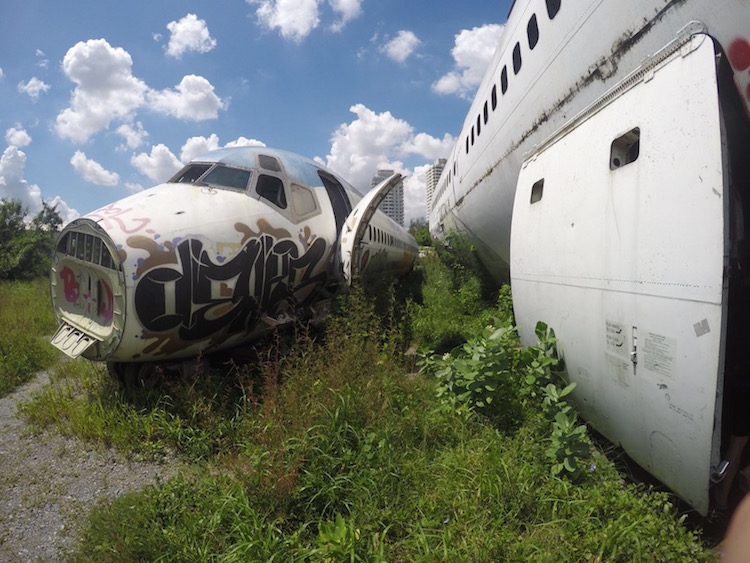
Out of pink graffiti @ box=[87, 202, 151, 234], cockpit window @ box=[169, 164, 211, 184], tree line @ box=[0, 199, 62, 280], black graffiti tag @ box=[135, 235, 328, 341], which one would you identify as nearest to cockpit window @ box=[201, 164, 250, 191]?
cockpit window @ box=[169, 164, 211, 184]

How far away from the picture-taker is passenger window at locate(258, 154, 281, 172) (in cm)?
509

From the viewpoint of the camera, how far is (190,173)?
485 cm

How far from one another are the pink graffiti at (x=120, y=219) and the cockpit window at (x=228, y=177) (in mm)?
989

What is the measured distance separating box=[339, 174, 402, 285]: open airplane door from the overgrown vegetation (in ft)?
3.30

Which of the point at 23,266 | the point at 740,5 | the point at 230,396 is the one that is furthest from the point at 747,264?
the point at 23,266

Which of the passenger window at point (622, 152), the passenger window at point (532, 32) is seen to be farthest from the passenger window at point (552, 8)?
the passenger window at point (622, 152)

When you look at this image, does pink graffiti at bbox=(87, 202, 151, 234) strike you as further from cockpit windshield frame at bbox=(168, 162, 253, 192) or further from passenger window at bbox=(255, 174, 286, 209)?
passenger window at bbox=(255, 174, 286, 209)

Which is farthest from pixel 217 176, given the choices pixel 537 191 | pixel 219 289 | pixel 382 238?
pixel 382 238

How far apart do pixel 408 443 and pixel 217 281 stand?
228 centimetres

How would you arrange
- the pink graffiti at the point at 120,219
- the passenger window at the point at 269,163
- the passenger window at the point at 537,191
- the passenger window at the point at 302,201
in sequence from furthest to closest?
1. the passenger window at the point at 302,201
2. the passenger window at the point at 269,163
3. the pink graffiti at the point at 120,219
4. the passenger window at the point at 537,191

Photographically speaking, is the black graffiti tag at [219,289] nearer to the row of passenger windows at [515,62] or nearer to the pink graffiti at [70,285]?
the pink graffiti at [70,285]

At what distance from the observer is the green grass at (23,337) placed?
573 cm

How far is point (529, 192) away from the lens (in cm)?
379

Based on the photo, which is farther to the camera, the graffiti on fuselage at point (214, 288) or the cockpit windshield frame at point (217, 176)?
the cockpit windshield frame at point (217, 176)
